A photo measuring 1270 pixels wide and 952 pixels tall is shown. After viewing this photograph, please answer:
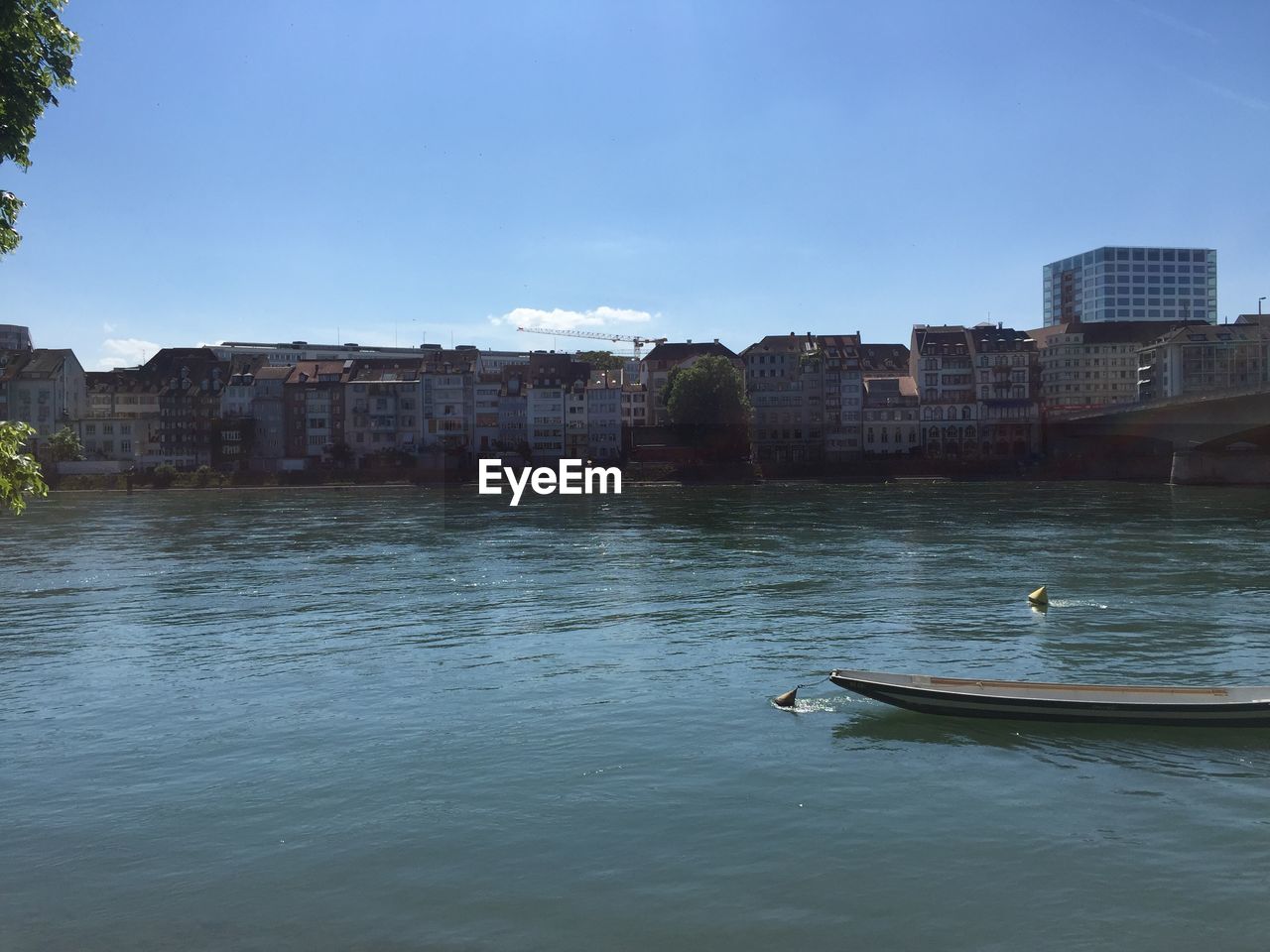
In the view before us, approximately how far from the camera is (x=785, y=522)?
66.2 m

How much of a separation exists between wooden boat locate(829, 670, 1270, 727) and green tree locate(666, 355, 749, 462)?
109 metres

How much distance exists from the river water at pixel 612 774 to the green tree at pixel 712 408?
3495 inches

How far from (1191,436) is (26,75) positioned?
100043 mm

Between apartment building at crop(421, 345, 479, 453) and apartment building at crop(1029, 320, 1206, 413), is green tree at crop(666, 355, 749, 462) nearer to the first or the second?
apartment building at crop(421, 345, 479, 453)

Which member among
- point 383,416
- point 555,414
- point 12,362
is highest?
point 12,362

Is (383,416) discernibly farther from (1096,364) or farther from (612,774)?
(612,774)

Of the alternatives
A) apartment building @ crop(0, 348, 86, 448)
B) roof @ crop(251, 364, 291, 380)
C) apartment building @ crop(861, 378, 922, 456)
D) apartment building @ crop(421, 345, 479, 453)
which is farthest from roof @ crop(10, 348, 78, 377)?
apartment building @ crop(861, 378, 922, 456)

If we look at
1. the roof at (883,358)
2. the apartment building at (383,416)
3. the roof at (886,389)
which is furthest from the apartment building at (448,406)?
the roof at (883,358)

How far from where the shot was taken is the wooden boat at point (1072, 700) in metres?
17.8

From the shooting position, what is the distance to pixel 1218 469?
98.2m

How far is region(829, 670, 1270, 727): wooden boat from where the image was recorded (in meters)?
17.8

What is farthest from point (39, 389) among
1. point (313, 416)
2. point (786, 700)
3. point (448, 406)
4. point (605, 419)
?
point (786, 700)

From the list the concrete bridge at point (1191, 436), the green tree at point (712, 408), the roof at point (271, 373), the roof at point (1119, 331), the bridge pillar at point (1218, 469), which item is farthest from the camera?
the roof at point (1119, 331)

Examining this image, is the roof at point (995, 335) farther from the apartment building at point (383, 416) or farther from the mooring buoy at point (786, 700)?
the mooring buoy at point (786, 700)
